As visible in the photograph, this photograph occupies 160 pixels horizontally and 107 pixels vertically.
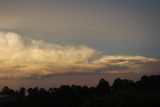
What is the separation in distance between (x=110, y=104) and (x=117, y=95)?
4873mm

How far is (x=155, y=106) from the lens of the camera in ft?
270

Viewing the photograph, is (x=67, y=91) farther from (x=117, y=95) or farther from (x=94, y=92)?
(x=117, y=95)

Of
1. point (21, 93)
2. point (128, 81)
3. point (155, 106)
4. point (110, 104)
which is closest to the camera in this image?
point (155, 106)

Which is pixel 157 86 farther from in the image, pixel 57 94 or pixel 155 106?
pixel 57 94

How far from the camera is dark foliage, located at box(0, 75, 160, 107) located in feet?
283

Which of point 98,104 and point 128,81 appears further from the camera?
point 128,81

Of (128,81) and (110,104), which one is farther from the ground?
(128,81)

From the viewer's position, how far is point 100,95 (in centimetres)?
11562

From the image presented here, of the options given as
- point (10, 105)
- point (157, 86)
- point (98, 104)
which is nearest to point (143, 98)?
point (98, 104)

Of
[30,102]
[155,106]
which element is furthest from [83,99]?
[155,106]

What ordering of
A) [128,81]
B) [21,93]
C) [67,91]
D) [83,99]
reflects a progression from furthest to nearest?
[21,93] → [128,81] → [67,91] → [83,99]

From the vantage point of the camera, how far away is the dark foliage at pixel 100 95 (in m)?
86.4

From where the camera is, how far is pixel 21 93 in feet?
500

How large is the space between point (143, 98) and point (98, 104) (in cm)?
1209
